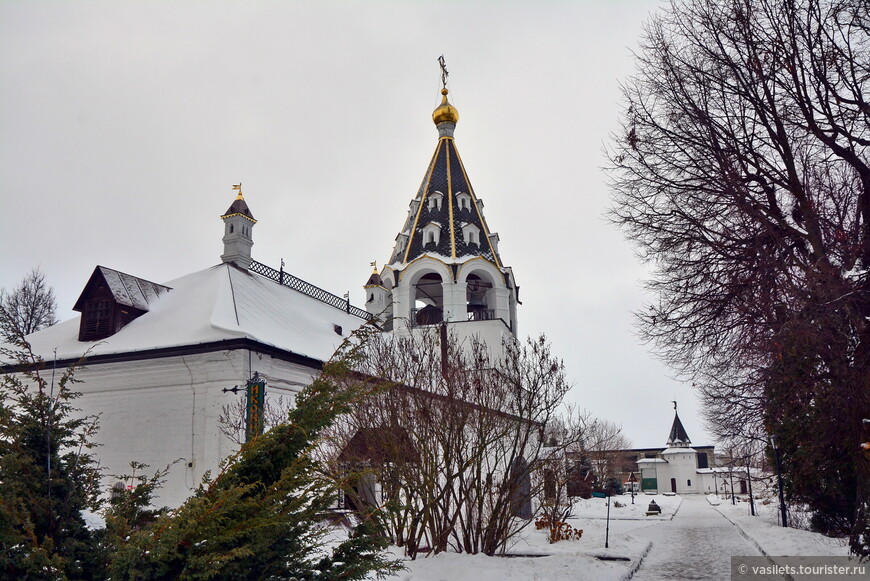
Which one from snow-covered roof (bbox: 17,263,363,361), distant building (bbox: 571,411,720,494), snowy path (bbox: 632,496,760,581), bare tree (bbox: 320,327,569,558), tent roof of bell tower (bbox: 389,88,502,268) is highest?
tent roof of bell tower (bbox: 389,88,502,268)

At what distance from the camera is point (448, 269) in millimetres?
28812

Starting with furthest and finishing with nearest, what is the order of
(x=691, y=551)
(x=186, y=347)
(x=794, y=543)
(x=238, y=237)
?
(x=238, y=237), (x=186, y=347), (x=691, y=551), (x=794, y=543)

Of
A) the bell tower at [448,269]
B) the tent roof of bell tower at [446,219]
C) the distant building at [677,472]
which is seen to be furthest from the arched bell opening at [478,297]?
the distant building at [677,472]

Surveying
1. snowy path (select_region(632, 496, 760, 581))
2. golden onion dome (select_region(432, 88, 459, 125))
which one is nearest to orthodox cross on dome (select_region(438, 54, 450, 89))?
golden onion dome (select_region(432, 88, 459, 125))

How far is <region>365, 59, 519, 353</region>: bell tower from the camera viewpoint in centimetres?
2888

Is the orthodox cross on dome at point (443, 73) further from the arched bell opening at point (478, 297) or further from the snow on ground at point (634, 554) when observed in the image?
the snow on ground at point (634, 554)

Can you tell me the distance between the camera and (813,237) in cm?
1051

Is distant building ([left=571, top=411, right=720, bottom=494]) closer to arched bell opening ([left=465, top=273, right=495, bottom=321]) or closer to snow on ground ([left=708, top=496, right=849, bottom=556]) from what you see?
arched bell opening ([left=465, top=273, right=495, bottom=321])

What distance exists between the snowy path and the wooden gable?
610 inches

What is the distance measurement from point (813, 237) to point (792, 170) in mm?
1295

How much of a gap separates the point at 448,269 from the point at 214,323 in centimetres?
1270

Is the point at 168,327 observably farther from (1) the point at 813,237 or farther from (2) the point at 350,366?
(1) the point at 813,237

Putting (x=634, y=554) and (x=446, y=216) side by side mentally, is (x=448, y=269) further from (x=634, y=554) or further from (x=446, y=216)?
(x=634, y=554)

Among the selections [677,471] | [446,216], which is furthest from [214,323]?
[677,471]
